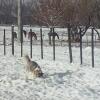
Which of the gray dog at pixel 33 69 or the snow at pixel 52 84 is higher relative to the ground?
the gray dog at pixel 33 69

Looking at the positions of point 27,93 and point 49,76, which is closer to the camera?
point 27,93

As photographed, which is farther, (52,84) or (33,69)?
(33,69)

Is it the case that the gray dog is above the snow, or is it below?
above

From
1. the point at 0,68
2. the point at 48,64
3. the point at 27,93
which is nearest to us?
the point at 27,93

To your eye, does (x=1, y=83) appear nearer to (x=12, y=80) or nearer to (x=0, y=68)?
(x=12, y=80)

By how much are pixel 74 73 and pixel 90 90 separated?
65.9 inches

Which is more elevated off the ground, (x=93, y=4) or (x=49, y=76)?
(x=93, y=4)

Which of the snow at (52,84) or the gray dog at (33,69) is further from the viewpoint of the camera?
the gray dog at (33,69)

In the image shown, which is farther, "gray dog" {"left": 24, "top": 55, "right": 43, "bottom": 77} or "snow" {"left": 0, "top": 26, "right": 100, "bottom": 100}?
"gray dog" {"left": 24, "top": 55, "right": 43, "bottom": 77}

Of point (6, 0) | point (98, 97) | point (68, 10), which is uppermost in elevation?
point (6, 0)

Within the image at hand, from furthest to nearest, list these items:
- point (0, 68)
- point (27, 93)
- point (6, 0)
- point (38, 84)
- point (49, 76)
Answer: point (6, 0) → point (0, 68) → point (49, 76) → point (38, 84) → point (27, 93)

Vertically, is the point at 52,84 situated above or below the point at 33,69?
below

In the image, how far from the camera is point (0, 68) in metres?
12.5

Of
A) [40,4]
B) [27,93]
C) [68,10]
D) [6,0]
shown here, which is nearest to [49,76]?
[27,93]
